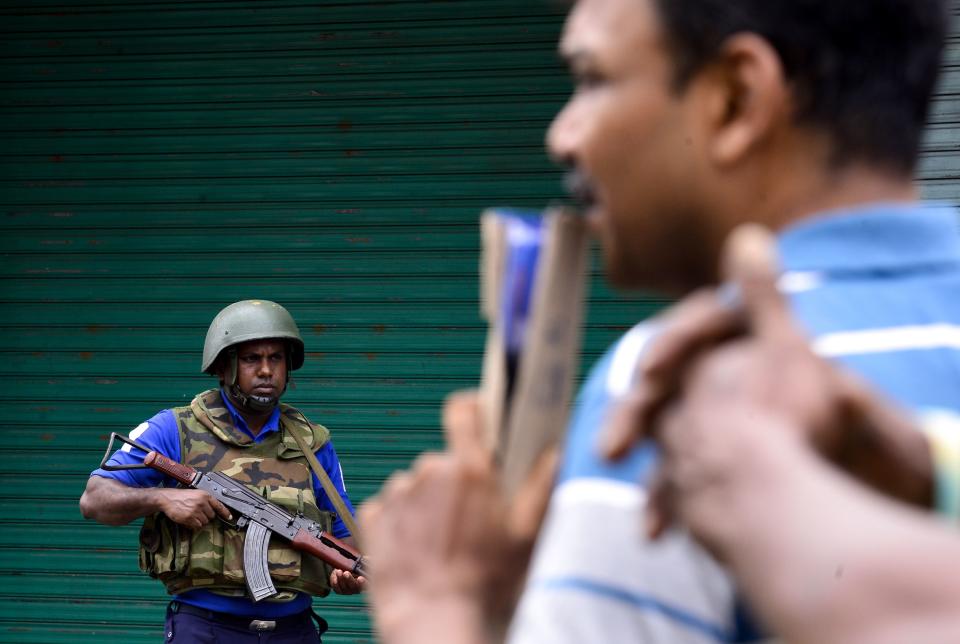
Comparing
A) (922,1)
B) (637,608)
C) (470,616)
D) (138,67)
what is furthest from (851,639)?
(138,67)

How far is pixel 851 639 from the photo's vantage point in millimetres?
595

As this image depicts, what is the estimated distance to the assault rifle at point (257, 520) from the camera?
6.01m

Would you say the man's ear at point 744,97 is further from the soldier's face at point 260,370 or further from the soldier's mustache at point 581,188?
the soldier's face at point 260,370

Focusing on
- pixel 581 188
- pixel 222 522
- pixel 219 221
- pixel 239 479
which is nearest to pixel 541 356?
pixel 581 188

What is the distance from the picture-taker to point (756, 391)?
677mm

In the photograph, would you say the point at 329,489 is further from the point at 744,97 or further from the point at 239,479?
the point at 744,97

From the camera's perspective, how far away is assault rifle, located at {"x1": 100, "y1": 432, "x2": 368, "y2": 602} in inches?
237

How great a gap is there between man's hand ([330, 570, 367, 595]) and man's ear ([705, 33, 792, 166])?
5459 millimetres

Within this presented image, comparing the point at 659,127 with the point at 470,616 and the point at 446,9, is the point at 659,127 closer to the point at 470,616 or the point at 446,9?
the point at 470,616

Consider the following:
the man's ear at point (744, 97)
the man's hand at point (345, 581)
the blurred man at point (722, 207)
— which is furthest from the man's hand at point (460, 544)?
the man's hand at point (345, 581)

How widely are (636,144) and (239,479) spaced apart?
5.43 metres

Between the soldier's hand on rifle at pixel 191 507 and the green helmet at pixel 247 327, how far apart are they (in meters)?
0.79

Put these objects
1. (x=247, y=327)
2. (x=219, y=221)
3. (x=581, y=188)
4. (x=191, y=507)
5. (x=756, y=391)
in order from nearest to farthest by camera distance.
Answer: (x=756, y=391) → (x=581, y=188) → (x=191, y=507) → (x=247, y=327) → (x=219, y=221)

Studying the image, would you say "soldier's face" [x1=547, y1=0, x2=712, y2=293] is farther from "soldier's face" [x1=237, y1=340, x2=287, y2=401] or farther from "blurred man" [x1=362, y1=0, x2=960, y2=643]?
"soldier's face" [x1=237, y1=340, x2=287, y2=401]
